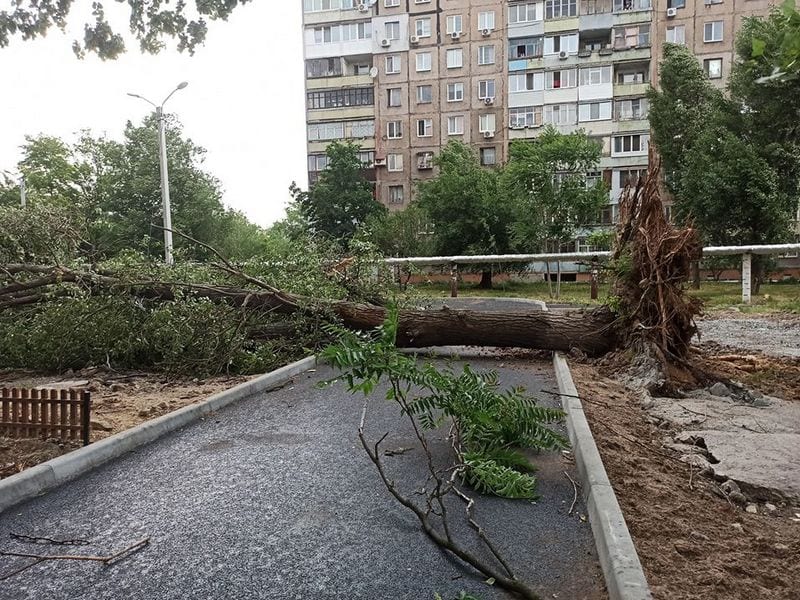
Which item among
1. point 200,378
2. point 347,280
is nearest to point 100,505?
point 200,378

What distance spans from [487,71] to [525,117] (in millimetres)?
4218

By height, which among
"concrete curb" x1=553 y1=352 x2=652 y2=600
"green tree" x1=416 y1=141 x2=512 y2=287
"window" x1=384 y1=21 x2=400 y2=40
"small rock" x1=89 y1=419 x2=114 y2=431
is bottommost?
"small rock" x1=89 y1=419 x2=114 y2=431

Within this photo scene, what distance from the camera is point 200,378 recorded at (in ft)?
24.4

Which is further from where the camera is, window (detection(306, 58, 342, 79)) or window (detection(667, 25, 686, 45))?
window (detection(306, 58, 342, 79))

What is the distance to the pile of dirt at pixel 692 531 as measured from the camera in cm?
240

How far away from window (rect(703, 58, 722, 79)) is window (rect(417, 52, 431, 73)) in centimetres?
1788

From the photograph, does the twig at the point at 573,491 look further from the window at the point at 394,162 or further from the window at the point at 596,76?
the window at the point at 394,162

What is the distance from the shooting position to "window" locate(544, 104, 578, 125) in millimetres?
41375

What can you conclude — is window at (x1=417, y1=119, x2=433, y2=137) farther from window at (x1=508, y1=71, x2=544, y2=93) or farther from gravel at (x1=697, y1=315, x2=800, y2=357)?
gravel at (x1=697, y1=315, x2=800, y2=357)

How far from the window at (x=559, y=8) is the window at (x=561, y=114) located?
5.71m

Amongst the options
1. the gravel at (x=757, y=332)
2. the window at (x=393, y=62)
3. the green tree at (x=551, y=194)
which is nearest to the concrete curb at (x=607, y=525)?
the gravel at (x=757, y=332)

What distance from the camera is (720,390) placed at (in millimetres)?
5879

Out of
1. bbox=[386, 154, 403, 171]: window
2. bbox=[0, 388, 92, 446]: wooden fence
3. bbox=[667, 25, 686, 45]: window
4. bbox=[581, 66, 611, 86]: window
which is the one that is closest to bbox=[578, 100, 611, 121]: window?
bbox=[581, 66, 611, 86]: window

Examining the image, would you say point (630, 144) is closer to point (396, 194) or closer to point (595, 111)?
point (595, 111)
